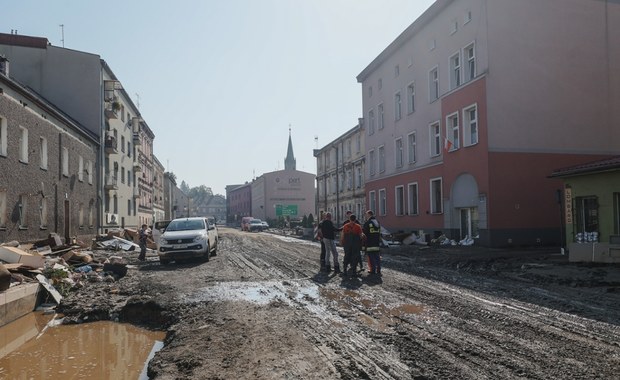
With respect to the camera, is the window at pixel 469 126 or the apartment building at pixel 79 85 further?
the apartment building at pixel 79 85

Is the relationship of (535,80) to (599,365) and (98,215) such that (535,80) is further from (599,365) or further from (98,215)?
(98,215)

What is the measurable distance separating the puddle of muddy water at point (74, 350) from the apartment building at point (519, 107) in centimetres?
1885

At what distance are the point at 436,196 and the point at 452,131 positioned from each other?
440cm

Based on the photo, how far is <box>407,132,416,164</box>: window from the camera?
3381 centimetres

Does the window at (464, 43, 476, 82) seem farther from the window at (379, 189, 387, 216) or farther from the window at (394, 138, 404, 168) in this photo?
the window at (379, 189, 387, 216)

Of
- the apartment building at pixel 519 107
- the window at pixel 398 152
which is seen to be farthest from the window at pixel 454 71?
the window at pixel 398 152

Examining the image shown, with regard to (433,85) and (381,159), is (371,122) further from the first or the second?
(433,85)

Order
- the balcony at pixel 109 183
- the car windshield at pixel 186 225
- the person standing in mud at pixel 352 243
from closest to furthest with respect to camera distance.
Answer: the person standing in mud at pixel 352 243 < the car windshield at pixel 186 225 < the balcony at pixel 109 183

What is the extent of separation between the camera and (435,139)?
30.9 metres

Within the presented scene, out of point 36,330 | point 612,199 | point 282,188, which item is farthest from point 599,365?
point 282,188

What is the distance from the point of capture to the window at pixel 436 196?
3002 centimetres

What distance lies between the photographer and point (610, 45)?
2600 cm

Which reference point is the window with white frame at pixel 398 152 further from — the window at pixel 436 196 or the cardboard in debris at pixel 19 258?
the cardboard in debris at pixel 19 258

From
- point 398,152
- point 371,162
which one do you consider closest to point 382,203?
point 371,162
